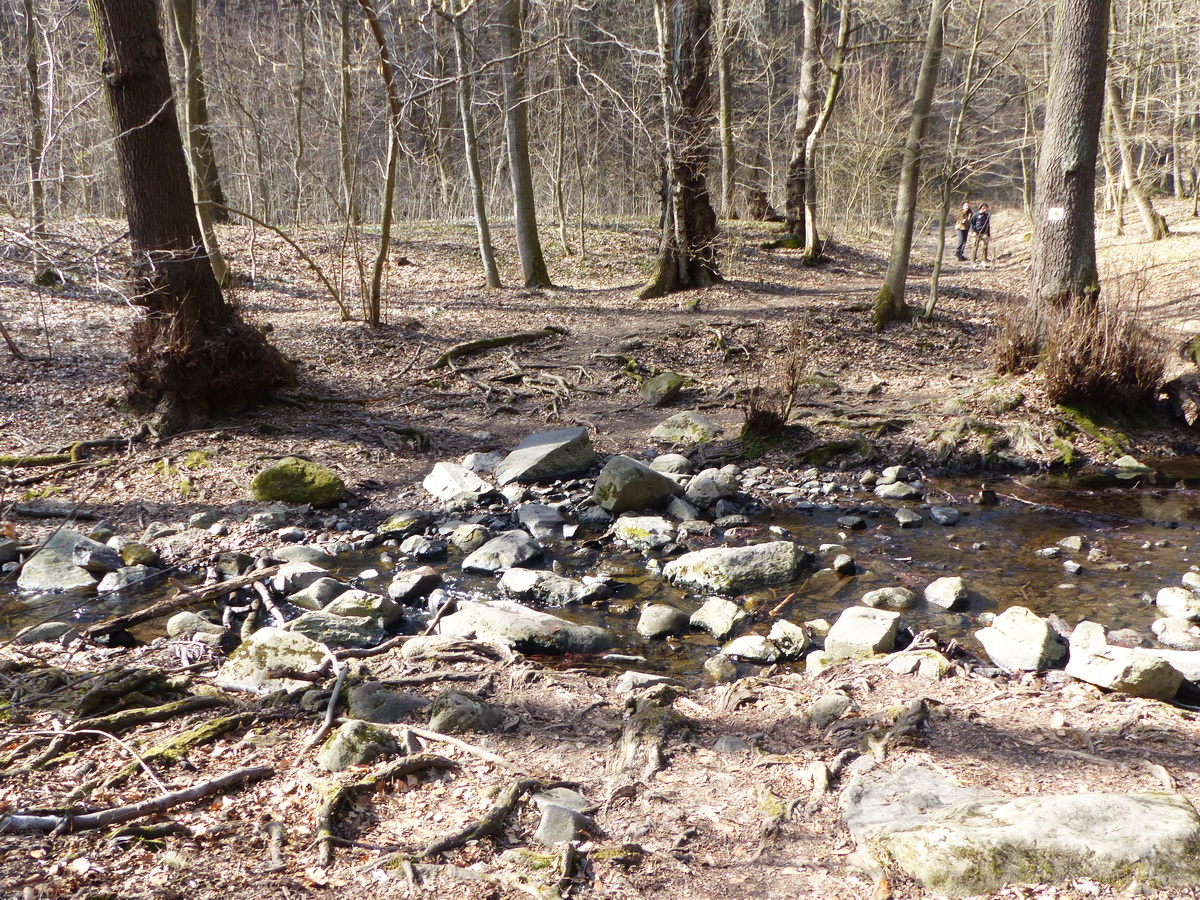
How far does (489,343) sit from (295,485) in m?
4.82

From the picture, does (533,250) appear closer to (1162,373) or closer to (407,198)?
(1162,373)

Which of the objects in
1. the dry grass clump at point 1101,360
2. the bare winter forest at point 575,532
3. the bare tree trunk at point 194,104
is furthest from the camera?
the bare tree trunk at point 194,104

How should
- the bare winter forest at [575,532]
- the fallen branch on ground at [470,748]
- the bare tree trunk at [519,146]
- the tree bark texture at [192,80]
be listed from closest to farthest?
the bare winter forest at [575,532], the fallen branch on ground at [470,748], the tree bark texture at [192,80], the bare tree trunk at [519,146]

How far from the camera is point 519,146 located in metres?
14.2

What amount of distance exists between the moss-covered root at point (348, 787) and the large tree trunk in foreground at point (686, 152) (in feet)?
39.7

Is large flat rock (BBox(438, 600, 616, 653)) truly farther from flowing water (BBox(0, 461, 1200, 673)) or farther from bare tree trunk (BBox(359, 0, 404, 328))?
bare tree trunk (BBox(359, 0, 404, 328))

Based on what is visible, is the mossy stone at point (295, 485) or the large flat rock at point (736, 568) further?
the mossy stone at point (295, 485)

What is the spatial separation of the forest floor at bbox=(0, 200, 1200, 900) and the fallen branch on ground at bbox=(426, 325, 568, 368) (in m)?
0.21

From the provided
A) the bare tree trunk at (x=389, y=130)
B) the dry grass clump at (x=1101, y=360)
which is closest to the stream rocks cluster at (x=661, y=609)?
the dry grass clump at (x=1101, y=360)

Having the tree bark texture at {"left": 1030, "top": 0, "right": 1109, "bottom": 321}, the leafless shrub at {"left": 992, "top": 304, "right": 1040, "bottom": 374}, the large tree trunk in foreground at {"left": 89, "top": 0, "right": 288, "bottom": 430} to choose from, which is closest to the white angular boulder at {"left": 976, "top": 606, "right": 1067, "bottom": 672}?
the leafless shrub at {"left": 992, "top": 304, "right": 1040, "bottom": 374}

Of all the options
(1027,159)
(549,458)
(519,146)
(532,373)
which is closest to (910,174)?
(519,146)

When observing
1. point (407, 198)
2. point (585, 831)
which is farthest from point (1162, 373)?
point (407, 198)

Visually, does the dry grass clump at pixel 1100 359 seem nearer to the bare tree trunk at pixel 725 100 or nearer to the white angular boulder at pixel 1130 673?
the white angular boulder at pixel 1130 673

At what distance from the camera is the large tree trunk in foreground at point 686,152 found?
1376cm
